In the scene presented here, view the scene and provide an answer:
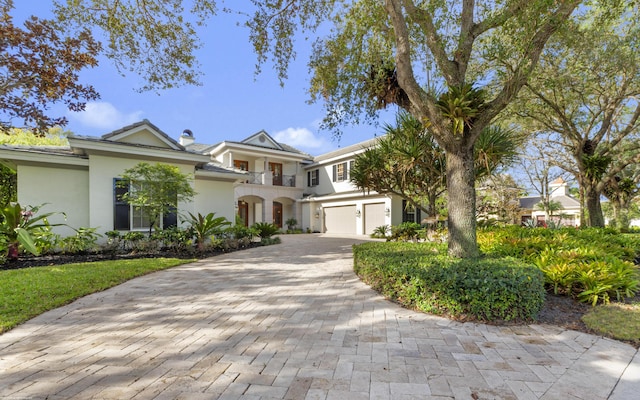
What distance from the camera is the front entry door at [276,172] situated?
23.3 meters

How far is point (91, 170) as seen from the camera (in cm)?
1051

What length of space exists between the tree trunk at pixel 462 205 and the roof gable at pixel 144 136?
10590 mm

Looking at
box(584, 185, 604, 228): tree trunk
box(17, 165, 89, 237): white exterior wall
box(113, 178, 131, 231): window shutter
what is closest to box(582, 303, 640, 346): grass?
box(584, 185, 604, 228): tree trunk

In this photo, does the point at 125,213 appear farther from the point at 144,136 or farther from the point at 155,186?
the point at 144,136

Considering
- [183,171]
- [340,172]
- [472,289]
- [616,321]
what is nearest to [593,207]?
[616,321]

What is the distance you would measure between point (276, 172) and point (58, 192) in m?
15.0

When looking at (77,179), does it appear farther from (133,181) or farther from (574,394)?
(574,394)

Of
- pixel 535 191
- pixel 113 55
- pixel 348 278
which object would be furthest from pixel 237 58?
pixel 535 191

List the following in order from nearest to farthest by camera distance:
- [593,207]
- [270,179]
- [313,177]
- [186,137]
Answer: [593,207], [186,137], [270,179], [313,177]

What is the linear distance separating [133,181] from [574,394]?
11298 millimetres

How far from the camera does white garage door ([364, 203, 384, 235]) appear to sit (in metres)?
19.1

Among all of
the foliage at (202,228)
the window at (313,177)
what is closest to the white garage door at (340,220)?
the window at (313,177)

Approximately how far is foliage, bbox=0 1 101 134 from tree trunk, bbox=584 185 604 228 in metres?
17.1

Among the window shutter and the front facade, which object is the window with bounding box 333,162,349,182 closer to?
the front facade
